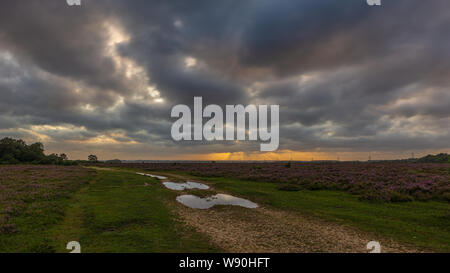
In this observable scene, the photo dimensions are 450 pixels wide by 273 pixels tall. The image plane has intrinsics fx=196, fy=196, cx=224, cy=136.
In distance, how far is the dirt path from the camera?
35.8ft

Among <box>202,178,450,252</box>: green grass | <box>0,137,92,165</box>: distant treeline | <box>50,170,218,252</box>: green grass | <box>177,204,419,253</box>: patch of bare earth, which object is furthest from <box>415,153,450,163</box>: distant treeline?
<box>0,137,92,165</box>: distant treeline

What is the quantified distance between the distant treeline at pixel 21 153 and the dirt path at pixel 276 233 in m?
106

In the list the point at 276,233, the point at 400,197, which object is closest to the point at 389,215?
the point at 400,197

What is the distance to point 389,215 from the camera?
1705 cm

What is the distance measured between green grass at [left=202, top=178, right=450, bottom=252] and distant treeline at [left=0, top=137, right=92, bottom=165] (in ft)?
359

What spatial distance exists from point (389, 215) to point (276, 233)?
11.5 m

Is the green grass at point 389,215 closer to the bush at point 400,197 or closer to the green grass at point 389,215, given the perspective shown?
the green grass at point 389,215

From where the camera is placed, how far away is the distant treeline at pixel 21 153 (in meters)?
82.4

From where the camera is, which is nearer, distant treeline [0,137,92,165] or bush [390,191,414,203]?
bush [390,191,414,203]

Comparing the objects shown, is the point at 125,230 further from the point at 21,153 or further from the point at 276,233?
the point at 21,153

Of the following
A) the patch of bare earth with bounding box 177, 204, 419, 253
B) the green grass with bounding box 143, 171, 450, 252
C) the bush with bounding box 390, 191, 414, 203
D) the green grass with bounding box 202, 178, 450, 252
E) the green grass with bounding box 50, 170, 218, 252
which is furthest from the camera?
the bush with bounding box 390, 191, 414, 203

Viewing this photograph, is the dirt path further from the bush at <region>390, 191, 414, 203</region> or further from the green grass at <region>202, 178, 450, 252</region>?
the bush at <region>390, 191, 414, 203</region>
